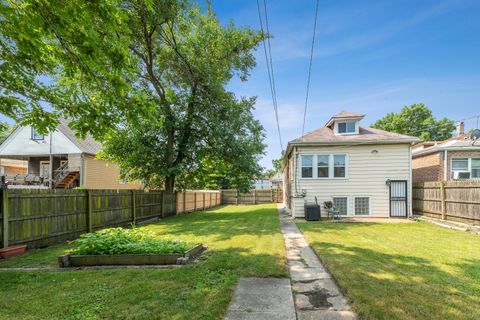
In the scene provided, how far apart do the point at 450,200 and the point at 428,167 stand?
20.8ft

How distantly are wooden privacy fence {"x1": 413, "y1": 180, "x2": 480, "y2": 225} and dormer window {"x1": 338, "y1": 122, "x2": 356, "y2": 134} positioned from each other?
14.7ft

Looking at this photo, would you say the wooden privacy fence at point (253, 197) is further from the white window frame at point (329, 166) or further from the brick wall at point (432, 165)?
the white window frame at point (329, 166)

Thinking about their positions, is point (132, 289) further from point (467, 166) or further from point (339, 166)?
point (467, 166)

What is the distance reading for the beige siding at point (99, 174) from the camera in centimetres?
2012

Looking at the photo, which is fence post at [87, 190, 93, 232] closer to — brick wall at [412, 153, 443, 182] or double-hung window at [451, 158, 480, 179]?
brick wall at [412, 153, 443, 182]

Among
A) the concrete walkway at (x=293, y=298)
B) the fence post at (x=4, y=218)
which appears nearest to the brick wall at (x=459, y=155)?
the concrete walkway at (x=293, y=298)

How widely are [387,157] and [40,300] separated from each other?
1426cm

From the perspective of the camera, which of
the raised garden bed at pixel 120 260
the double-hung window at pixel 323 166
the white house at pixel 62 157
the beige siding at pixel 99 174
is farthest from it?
the beige siding at pixel 99 174

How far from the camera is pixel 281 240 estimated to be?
7844 millimetres

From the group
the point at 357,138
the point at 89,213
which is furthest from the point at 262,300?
the point at 357,138

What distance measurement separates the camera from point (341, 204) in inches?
539

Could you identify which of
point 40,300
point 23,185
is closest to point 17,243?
point 40,300

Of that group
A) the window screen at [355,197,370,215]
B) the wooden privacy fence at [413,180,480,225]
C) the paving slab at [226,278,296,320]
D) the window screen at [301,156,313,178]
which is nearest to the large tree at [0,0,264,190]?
the window screen at [301,156,313,178]

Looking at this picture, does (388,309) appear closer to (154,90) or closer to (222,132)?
(222,132)
